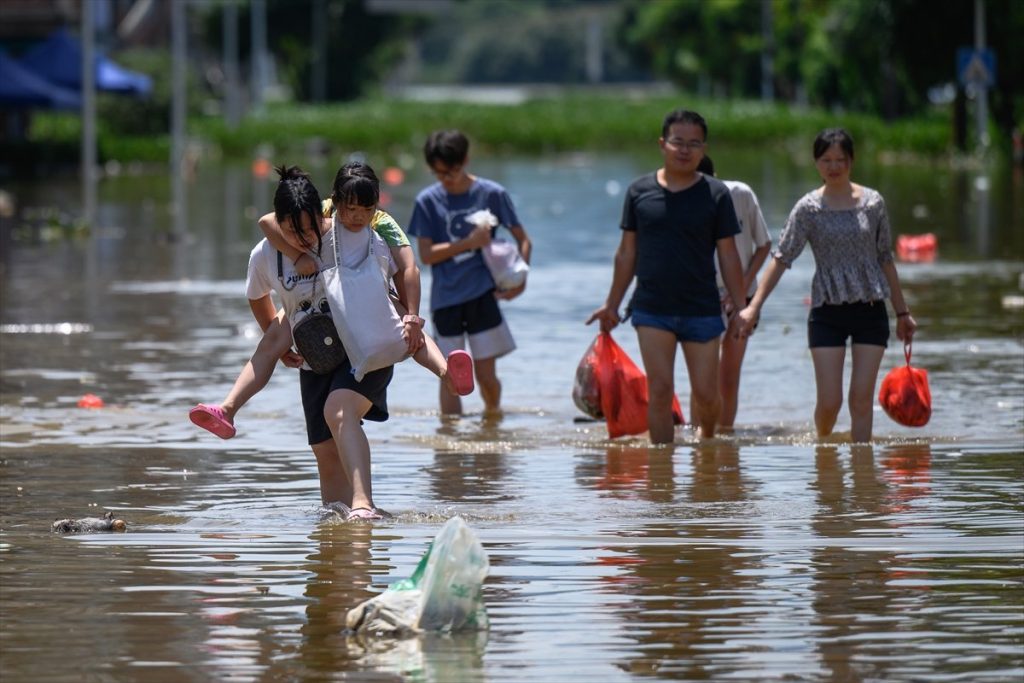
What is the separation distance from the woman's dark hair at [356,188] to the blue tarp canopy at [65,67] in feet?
148

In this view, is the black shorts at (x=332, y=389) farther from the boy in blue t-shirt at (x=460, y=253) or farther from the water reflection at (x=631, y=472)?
the boy in blue t-shirt at (x=460, y=253)

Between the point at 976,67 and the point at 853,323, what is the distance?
32645 millimetres

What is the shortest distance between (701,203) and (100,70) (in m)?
45.8

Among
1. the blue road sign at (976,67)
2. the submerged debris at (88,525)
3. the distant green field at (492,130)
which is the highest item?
the distant green field at (492,130)

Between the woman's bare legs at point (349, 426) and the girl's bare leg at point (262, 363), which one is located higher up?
the girl's bare leg at point (262, 363)

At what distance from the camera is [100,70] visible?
54219 millimetres

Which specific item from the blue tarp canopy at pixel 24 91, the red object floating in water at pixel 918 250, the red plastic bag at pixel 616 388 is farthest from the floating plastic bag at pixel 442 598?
the blue tarp canopy at pixel 24 91

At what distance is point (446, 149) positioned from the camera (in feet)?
37.6

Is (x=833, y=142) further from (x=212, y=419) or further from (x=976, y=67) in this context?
(x=976, y=67)

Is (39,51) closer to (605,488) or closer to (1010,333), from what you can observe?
(1010,333)

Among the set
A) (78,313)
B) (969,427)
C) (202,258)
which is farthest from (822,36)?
(969,427)

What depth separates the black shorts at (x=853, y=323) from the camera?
10375 mm

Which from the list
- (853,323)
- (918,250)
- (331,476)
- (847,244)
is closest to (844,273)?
(847,244)

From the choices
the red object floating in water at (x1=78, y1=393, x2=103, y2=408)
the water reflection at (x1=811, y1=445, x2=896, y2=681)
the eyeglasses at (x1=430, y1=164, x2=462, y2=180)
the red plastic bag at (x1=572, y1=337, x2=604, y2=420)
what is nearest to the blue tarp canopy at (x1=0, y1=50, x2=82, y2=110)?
the red object floating in water at (x1=78, y1=393, x2=103, y2=408)
